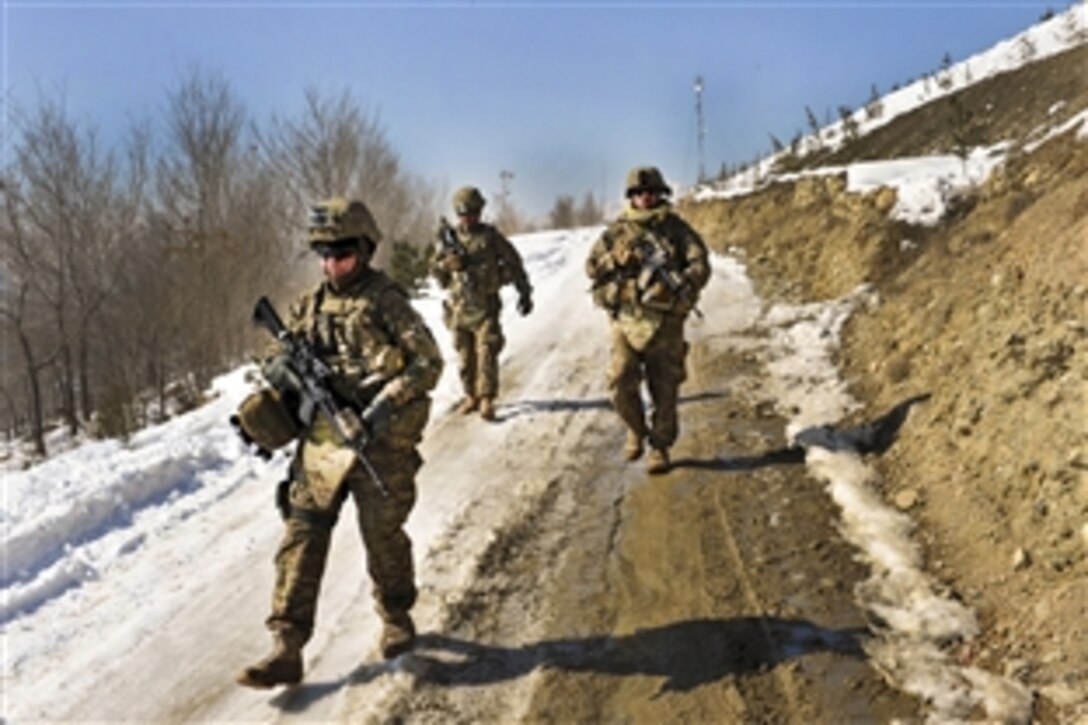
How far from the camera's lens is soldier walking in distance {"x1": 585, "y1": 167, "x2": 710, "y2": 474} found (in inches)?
226

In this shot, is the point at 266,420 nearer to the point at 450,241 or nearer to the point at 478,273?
the point at 478,273

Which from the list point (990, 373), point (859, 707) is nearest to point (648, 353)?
point (990, 373)

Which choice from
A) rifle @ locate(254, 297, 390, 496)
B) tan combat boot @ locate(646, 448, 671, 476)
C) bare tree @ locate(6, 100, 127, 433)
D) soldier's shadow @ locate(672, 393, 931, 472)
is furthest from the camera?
bare tree @ locate(6, 100, 127, 433)

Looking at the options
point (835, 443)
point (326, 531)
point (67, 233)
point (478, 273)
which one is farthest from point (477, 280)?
point (67, 233)

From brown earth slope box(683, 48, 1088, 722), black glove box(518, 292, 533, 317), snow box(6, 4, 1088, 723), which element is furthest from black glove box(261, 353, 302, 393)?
black glove box(518, 292, 533, 317)

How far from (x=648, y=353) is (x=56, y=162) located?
89.6ft

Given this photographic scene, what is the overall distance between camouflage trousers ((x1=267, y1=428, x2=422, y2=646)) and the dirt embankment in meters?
2.43

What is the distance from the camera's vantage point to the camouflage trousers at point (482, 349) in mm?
7605

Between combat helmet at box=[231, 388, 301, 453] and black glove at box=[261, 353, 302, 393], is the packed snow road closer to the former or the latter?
combat helmet at box=[231, 388, 301, 453]

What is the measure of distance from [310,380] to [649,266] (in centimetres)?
288

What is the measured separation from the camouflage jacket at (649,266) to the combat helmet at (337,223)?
2.50 metres

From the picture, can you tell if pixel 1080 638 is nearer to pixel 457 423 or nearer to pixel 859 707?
pixel 859 707

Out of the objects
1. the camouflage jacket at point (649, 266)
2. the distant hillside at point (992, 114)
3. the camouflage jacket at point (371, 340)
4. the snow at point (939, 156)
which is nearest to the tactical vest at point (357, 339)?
the camouflage jacket at point (371, 340)

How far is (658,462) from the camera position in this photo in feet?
19.6
